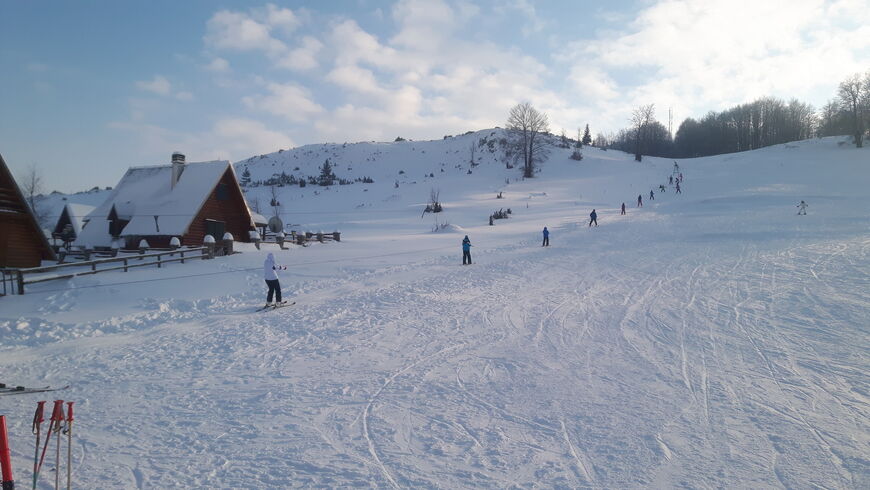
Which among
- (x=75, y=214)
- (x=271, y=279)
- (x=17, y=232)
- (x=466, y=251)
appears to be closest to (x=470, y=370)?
(x=271, y=279)

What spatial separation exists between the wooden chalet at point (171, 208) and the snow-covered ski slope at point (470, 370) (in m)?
7.41

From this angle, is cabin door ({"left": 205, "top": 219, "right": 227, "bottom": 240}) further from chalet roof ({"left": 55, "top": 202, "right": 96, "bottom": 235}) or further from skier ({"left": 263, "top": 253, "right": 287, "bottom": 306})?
chalet roof ({"left": 55, "top": 202, "right": 96, "bottom": 235})

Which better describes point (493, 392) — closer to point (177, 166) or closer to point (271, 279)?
point (271, 279)

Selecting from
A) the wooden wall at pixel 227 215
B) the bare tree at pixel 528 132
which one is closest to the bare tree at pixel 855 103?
the bare tree at pixel 528 132

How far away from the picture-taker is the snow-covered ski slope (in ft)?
17.0

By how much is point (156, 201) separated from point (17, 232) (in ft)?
30.1

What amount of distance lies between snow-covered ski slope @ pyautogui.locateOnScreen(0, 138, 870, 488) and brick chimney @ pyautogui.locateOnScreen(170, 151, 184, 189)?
1065cm

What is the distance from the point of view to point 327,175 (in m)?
74.4

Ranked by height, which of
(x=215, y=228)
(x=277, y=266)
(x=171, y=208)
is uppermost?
(x=171, y=208)

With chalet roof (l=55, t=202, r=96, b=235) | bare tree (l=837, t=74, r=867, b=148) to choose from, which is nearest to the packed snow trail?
chalet roof (l=55, t=202, r=96, b=235)

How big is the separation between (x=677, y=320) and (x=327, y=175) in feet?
226

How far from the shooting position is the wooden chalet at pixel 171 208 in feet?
83.6

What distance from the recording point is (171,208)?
85.0ft

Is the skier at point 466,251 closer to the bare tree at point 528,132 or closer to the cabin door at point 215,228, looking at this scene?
the cabin door at point 215,228
